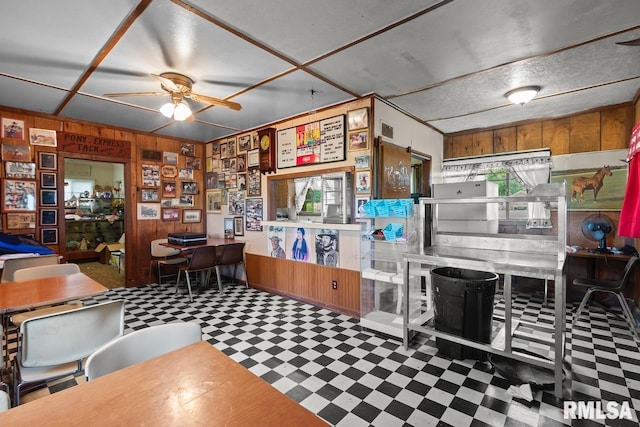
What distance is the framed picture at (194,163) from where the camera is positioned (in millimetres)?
5598

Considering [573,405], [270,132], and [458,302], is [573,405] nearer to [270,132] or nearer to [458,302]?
[458,302]

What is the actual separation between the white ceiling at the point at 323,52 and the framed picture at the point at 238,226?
1.93 m

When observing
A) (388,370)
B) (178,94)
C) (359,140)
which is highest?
(178,94)

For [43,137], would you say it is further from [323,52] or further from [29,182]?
[323,52]

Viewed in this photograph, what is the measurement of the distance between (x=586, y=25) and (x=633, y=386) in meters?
2.61

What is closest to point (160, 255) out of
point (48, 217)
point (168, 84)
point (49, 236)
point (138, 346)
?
point (49, 236)

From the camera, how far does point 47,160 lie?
413 cm

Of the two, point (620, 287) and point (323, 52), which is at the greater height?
point (323, 52)

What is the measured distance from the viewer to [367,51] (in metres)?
2.46

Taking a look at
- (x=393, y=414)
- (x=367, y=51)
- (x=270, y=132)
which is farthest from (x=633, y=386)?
(x=270, y=132)

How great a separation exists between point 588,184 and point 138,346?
210 inches

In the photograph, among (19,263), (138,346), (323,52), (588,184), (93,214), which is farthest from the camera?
(93,214)

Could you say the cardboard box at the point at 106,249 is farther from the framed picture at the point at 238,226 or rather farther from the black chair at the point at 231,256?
the black chair at the point at 231,256

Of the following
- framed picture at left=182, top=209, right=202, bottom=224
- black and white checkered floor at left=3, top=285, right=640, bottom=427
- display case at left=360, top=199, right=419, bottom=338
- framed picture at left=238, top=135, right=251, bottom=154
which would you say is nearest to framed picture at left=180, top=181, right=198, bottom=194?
framed picture at left=182, top=209, right=202, bottom=224
